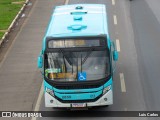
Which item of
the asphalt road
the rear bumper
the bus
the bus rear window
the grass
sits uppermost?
the bus rear window

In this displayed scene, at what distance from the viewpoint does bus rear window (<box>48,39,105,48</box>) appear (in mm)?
18953

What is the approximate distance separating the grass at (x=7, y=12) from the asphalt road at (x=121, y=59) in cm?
100

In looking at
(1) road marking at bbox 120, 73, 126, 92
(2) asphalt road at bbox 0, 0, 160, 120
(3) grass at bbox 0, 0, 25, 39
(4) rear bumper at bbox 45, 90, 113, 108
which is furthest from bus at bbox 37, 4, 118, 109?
(3) grass at bbox 0, 0, 25, 39

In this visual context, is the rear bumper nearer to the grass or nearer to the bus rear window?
the bus rear window

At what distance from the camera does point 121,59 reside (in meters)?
25.4

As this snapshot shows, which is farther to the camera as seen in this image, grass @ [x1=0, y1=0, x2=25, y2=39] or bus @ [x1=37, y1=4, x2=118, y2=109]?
grass @ [x1=0, y1=0, x2=25, y2=39]

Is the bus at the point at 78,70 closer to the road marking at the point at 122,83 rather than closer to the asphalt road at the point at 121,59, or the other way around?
the asphalt road at the point at 121,59

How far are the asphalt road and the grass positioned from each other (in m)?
1.00

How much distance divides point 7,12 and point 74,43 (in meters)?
16.6

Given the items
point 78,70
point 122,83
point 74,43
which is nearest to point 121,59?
point 122,83

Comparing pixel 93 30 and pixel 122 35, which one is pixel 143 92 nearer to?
pixel 93 30

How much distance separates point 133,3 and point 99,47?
17677 mm

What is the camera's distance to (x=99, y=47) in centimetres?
1886

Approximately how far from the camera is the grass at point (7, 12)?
106 feet
